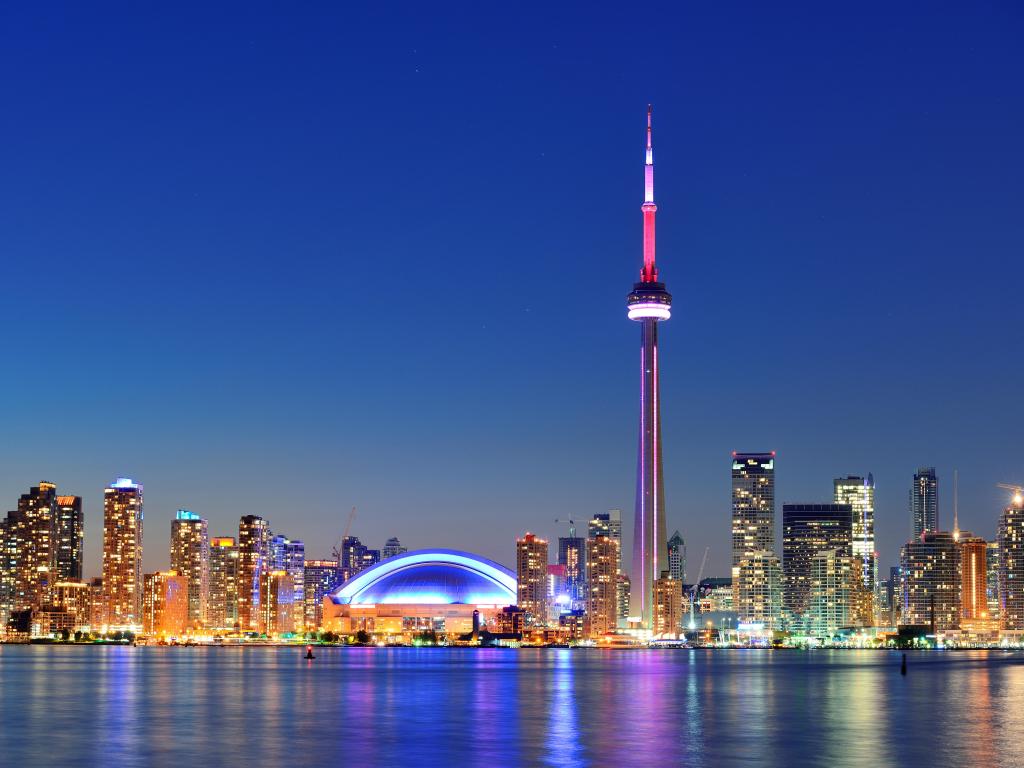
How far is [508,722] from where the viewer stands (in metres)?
79.0

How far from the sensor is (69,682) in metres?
134

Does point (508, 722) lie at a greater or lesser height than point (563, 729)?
lesser

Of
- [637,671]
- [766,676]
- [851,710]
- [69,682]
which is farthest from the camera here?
[637,671]

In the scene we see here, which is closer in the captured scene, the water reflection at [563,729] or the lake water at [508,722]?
the water reflection at [563,729]

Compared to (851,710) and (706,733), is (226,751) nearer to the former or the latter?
(706,733)

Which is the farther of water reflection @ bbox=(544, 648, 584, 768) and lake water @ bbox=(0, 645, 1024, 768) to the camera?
lake water @ bbox=(0, 645, 1024, 768)

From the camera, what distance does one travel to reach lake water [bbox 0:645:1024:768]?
60062 millimetres

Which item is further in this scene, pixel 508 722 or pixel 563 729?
pixel 508 722

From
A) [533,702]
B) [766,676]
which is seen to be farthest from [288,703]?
[766,676]

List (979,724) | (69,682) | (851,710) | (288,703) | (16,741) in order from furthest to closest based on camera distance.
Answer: (69,682)
(288,703)
(851,710)
(979,724)
(16,741)

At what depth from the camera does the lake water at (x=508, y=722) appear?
60062mm

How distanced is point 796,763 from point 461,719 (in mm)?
28031

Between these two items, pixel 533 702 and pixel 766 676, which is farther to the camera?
pixel 766 676

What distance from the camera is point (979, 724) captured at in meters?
79.5
